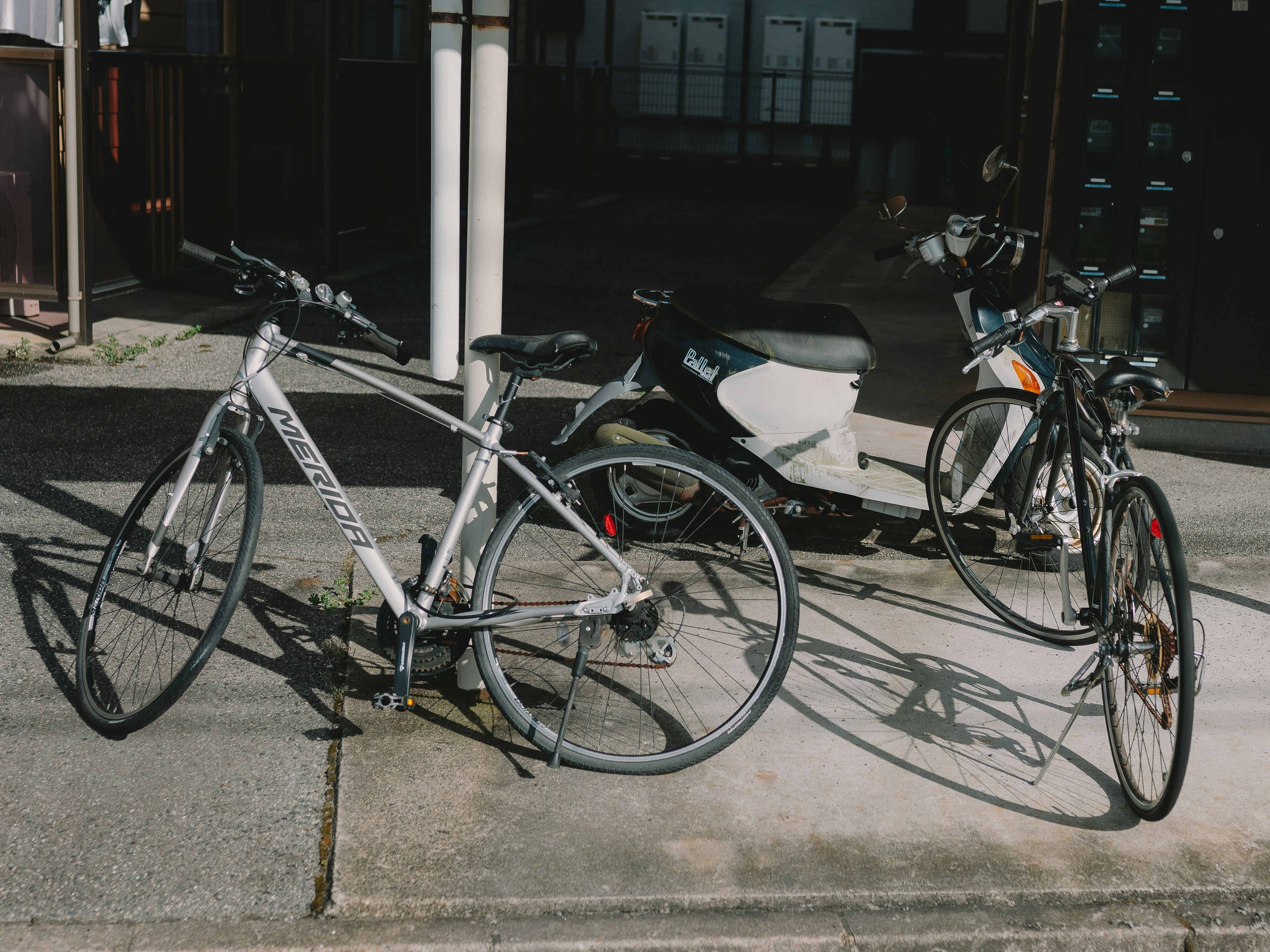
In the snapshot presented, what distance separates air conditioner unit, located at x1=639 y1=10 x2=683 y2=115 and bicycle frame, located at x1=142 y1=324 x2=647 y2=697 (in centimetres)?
2178

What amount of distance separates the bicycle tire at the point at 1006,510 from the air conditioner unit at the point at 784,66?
19.8 metres

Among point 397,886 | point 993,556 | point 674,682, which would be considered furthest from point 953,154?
point 397,886

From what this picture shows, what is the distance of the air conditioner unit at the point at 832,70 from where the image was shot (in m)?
23.9

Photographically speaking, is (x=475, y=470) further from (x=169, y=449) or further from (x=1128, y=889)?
(x=169, y=449)

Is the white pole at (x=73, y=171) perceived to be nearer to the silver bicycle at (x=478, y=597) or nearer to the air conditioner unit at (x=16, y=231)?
the air conditioner unit at (x=16, y=231)

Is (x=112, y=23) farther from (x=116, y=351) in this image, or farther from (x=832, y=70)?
(x=832, y=70)

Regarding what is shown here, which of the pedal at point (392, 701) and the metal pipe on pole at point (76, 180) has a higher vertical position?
the metal pipe on pole at point (76, 180)

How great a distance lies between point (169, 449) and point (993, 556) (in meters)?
3.82

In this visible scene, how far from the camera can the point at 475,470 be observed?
358cm

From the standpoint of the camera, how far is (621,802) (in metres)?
3.45

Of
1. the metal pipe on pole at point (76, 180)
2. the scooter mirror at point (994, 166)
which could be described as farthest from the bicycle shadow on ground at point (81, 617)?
the metal pipe on pole at point (76, 180)

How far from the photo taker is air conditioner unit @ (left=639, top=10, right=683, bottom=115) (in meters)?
24.4

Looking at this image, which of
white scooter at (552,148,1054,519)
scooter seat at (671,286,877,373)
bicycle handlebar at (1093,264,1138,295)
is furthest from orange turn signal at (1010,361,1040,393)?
bicycle handlebar at (1093,264,1138,295)

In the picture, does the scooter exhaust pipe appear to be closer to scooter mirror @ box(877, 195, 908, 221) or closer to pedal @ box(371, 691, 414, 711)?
pedal @ box(371, 691, 414, 711)
